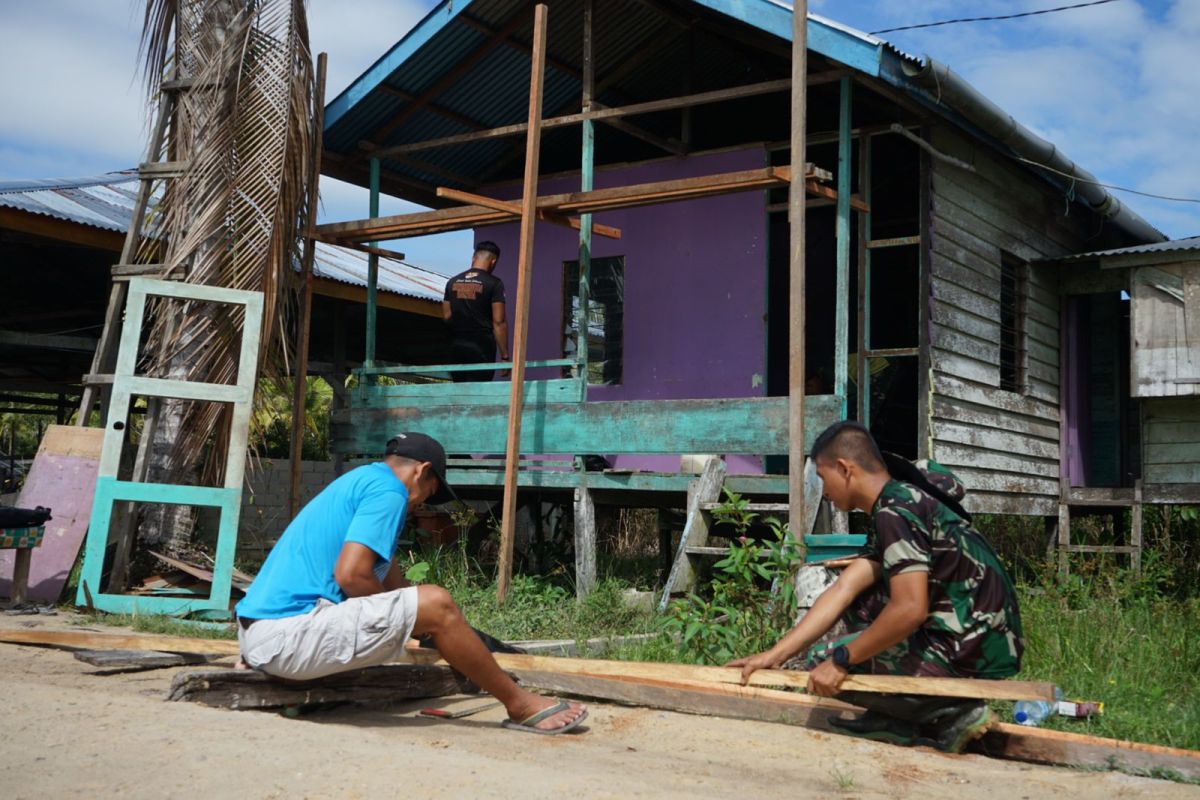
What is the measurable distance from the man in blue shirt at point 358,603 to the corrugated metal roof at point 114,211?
18.6 feet

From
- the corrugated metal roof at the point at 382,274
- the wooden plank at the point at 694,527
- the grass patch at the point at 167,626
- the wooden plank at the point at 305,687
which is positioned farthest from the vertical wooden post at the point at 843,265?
the corrugated metal roof at the point at 382,274

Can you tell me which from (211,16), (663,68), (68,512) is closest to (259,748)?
(68,512)

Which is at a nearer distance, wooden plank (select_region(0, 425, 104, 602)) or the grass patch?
the grass patch

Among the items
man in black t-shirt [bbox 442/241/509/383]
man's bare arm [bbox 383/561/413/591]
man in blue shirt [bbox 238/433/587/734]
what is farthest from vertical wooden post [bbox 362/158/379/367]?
man in blue shirt [bbox 238/433/587/734]

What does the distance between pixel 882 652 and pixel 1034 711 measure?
1.00 meters

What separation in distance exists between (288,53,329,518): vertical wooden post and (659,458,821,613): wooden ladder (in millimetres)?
3250

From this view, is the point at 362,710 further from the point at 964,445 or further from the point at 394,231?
the point at 964,445

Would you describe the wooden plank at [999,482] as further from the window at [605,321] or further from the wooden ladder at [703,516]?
the window at [605,321]

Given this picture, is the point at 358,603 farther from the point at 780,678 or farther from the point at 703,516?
the point at 703,516

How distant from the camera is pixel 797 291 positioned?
6.75 m

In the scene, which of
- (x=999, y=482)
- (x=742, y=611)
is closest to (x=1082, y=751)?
(x=742, y=611)

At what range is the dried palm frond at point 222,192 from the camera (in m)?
8.30

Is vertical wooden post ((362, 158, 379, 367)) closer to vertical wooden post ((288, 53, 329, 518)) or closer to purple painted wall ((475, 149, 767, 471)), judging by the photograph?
vertical wooden post ((288, 53, 329, 518))

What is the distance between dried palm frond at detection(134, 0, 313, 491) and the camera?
327 inches
